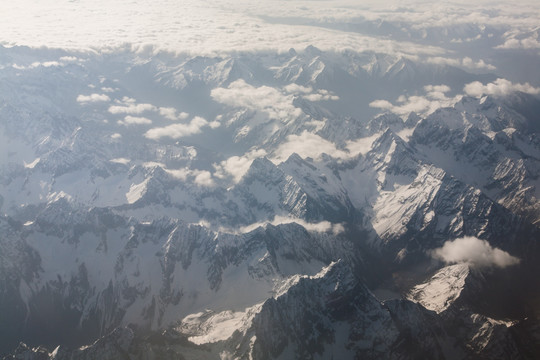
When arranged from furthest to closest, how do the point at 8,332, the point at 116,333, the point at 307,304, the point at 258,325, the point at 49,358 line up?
1. the point at 8,332
2. the point at 307,304
3. the point at 258,325
4. the point at 116,333
5. the point at 49,358

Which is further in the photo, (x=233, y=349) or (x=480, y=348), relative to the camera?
(x=480, y=348)

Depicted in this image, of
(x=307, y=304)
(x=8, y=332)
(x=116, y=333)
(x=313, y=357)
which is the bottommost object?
(x=8, y=332)

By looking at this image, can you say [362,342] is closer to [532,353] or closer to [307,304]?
[307,304]

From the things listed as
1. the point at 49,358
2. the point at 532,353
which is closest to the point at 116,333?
the point at 49,358

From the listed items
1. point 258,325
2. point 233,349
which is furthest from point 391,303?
point 233,349

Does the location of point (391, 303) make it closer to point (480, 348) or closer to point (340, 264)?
point (340, 264)

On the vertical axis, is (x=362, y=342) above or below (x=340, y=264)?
below

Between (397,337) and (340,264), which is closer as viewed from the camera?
(397,337)

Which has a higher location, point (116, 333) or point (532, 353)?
point (116, 333)

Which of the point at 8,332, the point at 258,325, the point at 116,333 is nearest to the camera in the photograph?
the point at 116,333
